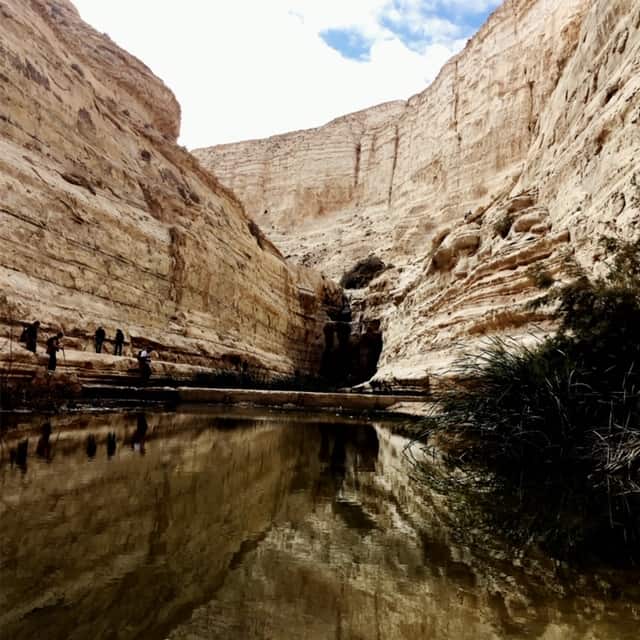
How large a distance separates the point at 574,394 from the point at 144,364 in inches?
428

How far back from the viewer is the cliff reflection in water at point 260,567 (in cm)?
176

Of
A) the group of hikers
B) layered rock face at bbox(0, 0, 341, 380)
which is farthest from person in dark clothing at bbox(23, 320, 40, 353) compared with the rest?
layered rock face at bbox(0, 0, 341, 380)

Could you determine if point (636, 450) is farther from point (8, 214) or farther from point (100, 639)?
point (8, 214)

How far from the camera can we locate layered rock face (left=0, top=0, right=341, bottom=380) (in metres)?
11.9

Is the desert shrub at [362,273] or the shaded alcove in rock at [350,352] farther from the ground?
the desert shrub at [362,273]

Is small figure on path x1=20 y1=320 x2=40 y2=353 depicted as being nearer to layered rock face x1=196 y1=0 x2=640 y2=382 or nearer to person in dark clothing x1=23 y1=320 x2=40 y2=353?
person in dark clothing x1=23 y1=320 x2=40 y2=353

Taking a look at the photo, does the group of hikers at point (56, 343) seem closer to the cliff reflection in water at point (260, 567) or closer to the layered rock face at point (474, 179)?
the cliff reflection in water at point (260, 567)

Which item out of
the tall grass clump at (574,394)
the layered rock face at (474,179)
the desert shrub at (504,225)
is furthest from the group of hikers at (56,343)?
the desert shrub at (504,225)

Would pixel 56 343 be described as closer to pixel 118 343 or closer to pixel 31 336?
pixel 31 336

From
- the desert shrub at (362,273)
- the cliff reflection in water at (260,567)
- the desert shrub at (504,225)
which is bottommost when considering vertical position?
the cliff reflection in water at (260,567)

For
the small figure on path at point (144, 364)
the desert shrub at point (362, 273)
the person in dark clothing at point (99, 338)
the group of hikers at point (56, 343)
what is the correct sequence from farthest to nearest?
1. the desert shrub at point (362, 273)
2. the small figure on path at point (144, 364)
3. the person in dark clothing at point (99, 338)
4. the group of hikers at point (56, 343)

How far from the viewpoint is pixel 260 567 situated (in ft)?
7.48

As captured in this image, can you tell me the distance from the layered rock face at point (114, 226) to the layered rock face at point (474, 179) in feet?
19.5

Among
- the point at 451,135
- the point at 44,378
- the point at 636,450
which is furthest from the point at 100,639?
the point at 451,135
